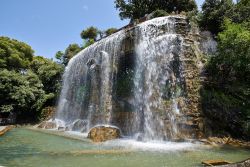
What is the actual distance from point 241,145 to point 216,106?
2621 millimetres

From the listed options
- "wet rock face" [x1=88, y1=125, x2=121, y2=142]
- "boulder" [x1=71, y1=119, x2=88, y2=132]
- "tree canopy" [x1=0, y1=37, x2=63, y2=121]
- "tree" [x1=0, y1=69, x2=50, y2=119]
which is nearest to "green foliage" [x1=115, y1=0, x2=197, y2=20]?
"tree canopy" [x1=0, y1=37, x2=63, y2=121]

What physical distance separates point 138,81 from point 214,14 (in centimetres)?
788

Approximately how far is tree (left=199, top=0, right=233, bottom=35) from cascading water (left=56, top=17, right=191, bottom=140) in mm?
5452

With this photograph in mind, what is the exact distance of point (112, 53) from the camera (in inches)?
703

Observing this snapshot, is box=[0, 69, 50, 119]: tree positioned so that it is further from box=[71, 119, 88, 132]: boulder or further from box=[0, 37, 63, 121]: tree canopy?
box=[71, 119, 88, 132]: boulder

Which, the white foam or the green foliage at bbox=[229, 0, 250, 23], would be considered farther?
the green foliage at bbox=[229, 0, 250, 23]

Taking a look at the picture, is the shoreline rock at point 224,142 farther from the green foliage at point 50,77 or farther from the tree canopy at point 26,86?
the green foliage at point 50,77

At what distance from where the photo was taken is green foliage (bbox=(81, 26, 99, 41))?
36.8 m

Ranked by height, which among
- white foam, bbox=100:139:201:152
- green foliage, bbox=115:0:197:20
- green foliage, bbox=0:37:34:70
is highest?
green foliage, bbox=115:0:197:20

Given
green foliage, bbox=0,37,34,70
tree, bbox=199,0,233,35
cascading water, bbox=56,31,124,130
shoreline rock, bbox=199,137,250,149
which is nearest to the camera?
shoreline rock, bbox=199,137,250,149

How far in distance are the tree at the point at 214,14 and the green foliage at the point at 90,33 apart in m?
19.3

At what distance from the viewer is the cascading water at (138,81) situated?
42.4ft

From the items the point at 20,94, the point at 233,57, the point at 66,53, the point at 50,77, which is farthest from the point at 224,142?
the point at 66,53

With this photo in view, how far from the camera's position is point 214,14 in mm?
19078
